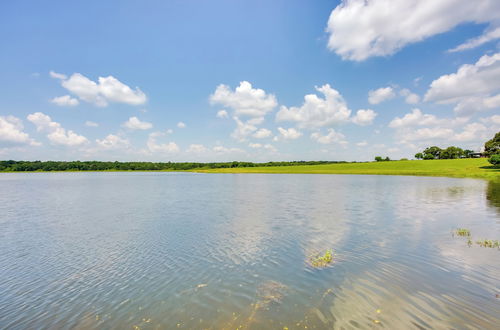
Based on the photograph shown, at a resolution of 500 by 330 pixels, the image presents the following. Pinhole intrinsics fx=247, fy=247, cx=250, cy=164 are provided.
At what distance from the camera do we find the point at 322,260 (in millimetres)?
→ 14148

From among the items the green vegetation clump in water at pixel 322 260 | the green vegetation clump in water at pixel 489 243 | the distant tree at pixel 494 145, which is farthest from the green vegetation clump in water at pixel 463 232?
the distant tree at pixel 494 145

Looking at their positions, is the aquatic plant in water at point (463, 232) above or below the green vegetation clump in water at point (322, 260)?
below

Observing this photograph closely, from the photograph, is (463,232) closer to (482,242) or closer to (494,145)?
(482,242)

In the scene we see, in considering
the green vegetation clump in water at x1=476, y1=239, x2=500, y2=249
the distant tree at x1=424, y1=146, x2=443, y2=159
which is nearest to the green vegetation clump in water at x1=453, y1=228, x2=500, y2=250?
the green vegetation clump in water at x1=476, y1=239, x2=500, y2=249

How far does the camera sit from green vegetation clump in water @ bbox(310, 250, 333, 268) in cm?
1351

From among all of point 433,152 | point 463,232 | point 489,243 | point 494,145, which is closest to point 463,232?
point 463,232

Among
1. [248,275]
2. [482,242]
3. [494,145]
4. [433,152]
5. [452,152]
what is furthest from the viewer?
[433,152]

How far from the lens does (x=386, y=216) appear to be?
26.7 m

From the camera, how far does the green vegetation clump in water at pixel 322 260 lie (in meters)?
13.5

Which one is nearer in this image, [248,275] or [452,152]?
[248,275]

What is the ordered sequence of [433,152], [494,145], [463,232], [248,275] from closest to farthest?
[248,275], [463,232], [494,145], [433,152]

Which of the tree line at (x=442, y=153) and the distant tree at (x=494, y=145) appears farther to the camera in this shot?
the tree line at (x=442, y=153)

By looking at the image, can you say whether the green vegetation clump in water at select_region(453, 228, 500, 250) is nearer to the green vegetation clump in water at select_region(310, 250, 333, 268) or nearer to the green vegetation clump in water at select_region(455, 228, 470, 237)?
the green vegetation clump in water at select_region(455, 228, 470, 237)

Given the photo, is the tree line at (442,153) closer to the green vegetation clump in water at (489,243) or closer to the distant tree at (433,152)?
the distant tree at (433,152)
